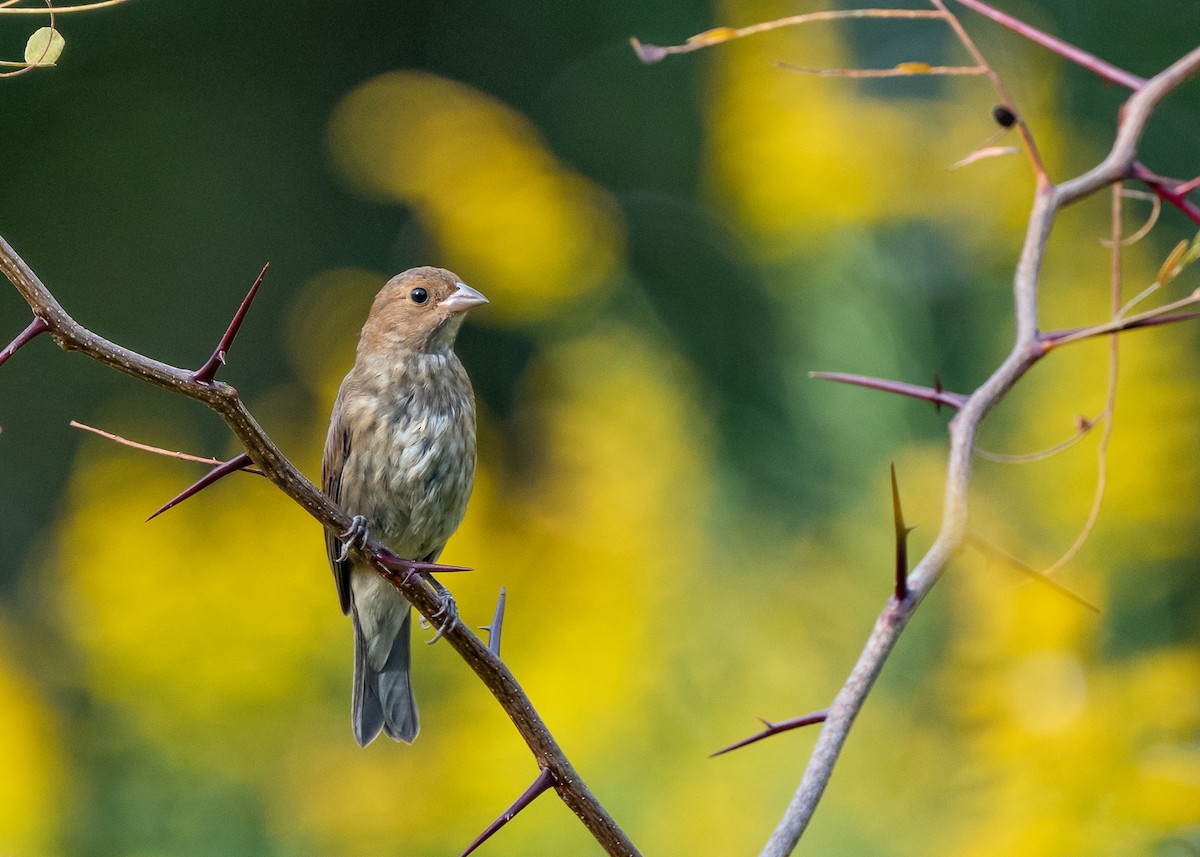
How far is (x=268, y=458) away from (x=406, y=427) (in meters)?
1.84

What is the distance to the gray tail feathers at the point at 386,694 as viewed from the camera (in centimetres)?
336

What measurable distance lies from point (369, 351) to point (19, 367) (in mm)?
4503

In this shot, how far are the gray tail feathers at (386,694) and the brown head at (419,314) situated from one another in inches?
28.9

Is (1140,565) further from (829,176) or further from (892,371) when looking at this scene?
(829,176)

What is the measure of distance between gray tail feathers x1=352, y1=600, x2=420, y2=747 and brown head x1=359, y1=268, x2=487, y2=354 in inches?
28.9

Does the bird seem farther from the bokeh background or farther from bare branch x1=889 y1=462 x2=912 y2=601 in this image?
bare branch x1=889 y1=462 x2=912 y2=601

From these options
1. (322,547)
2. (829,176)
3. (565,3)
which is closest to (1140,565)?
(829,176)

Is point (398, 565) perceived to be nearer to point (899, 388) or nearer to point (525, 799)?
point (525, 799)

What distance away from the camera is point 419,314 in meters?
3.13

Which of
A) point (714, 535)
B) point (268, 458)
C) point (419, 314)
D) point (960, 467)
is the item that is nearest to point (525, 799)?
point (268, 458)

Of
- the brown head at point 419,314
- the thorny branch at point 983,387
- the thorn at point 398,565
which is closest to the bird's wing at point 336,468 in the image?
the brown head at point 419,314

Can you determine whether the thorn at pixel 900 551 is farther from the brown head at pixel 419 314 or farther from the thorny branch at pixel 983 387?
the brown head at pixel 419 314

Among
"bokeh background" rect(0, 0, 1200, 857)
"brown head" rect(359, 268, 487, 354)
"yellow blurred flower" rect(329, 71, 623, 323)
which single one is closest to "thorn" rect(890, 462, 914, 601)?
"brown head" rect(359, 268, 487, 354)

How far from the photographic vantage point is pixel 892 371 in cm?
451
